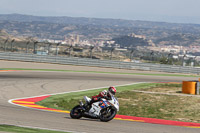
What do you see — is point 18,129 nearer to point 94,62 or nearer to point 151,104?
point 151,104

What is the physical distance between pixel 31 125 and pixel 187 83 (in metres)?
Result: 13.3

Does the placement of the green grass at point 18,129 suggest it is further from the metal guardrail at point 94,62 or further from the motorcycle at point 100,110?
the metal guardrail at point 94,62

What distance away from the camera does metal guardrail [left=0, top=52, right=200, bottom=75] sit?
43094mm

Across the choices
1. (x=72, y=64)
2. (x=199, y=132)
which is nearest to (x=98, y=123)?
(x=199, y=132)

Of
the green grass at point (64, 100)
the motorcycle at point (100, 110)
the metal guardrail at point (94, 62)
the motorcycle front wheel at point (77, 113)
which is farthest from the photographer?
the metal guardrail at point (94, 62)

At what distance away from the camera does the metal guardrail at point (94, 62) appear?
43094 millimetres

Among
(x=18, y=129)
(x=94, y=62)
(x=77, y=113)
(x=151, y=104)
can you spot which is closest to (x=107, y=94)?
(x=77, y=113)

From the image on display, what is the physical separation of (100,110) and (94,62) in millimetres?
32344

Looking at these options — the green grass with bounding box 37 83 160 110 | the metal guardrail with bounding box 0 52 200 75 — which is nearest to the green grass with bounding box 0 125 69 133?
the green grass with bounding box 37 83 160 110

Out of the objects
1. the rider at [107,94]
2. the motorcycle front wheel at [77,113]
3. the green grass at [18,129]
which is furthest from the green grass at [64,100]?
the green grass at [18,129]

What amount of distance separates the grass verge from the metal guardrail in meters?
21.6

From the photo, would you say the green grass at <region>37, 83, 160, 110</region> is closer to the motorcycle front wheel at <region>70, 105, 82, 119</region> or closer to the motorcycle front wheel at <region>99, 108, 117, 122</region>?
the motorcycle front wheel at <region>70, 105, 82, 119</region>

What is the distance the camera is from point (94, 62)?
147 feet

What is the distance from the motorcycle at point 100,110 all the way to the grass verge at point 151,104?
9.56 ft
